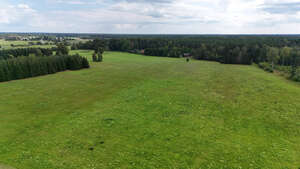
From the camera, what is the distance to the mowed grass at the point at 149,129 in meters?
16.6

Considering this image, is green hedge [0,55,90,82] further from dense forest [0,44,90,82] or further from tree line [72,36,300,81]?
tree line [72,36,300,81]

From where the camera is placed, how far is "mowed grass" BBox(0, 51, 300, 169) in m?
16.6

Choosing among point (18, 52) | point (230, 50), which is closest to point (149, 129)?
point (230, 50)

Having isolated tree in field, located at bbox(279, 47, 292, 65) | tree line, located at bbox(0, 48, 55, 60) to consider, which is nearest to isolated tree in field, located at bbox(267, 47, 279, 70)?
isolated tree in field, located at bbox(279, 47, 292, 65)

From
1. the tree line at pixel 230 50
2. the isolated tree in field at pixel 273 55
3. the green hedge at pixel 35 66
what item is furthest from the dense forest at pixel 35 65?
the isolated tree in field at pixel 273 55

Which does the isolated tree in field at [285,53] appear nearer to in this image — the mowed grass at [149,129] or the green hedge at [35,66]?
the mowed grass at [149,129]

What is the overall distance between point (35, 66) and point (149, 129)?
55676mm

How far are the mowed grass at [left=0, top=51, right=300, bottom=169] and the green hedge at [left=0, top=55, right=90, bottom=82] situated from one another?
1755cm

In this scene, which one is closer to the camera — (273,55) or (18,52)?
(273,55)

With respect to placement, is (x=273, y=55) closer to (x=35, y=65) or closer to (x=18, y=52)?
(x=35, y=65)

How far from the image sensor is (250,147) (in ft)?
61.1

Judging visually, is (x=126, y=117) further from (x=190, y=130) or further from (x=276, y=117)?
(x=276, y=117)

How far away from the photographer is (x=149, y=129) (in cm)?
2247

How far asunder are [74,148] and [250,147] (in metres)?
18.9
